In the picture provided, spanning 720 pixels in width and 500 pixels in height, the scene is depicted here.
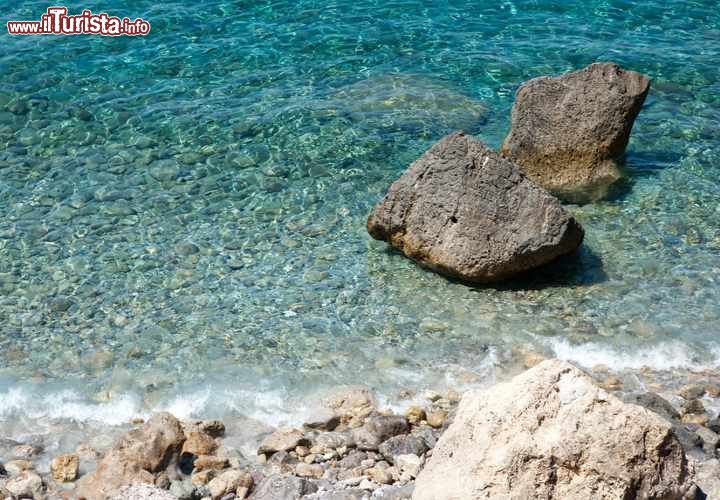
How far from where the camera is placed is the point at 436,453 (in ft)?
23.0

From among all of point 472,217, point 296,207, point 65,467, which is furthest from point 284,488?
point 296,207

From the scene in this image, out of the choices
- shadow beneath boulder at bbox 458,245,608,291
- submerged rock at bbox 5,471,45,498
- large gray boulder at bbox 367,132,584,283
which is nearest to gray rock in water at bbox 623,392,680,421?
shadow beneath boulder at bbox 458,245,608,291

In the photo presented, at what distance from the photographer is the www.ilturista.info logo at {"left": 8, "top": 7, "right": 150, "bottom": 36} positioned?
18.8 metres

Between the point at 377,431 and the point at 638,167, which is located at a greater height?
the point at 638,167

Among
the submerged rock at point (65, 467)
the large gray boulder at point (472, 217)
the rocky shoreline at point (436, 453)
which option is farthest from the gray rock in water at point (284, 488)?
the large gray boulder at point (472, 217)

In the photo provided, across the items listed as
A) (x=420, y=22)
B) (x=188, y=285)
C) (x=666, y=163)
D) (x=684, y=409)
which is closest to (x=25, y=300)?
(x=188, y=285)

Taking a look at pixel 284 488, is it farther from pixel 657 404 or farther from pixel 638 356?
pixel 638 356

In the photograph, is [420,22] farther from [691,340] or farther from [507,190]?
[691,340]

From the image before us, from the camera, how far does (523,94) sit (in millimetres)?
13516

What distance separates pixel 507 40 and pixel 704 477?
11.9m

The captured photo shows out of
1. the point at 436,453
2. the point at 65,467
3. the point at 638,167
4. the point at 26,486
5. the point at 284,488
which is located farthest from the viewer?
the point at 638,167

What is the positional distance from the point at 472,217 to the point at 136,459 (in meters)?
4.90

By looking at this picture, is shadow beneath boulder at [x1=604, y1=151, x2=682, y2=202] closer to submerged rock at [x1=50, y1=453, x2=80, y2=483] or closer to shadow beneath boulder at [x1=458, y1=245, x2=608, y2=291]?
shadow beneath boulder at [x1=458, y1=245, x2=608, y2=291]

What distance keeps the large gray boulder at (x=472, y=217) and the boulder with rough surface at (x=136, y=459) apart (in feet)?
13.4
